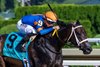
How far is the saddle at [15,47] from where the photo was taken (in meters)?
5.99

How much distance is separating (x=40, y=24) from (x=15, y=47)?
58 centimetres

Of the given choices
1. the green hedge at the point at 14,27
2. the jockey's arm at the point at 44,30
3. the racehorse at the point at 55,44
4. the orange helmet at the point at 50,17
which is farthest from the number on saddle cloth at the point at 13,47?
the green hedge at the point at 14,27

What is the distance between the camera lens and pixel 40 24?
583cm

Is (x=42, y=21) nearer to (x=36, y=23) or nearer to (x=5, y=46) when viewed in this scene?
(x=36, y=23)

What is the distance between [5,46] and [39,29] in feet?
2.32

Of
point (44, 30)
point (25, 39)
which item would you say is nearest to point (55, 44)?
point (44, 30)

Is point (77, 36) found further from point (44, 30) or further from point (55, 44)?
point (44, 30)

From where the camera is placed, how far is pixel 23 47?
6004 mm

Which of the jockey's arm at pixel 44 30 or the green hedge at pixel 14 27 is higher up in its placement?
the jockey's arm at pixel 44 30

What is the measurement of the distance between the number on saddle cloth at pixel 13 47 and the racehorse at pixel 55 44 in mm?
151

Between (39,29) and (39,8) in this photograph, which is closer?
(39,29)

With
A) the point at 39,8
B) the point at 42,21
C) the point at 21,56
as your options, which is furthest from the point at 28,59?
the point at 39,8

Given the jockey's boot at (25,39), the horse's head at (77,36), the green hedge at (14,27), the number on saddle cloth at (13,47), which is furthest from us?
the green hedge at (14,27)

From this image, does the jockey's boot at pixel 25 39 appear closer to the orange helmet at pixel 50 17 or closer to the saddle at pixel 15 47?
the saddle at pixel 15 47
